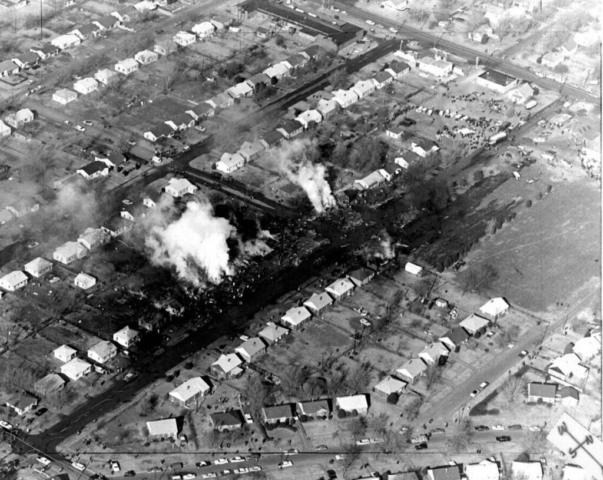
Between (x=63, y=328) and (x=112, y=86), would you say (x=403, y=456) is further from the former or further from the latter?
(x=112, y=86)

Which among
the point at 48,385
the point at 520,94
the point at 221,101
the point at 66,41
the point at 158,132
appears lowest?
the point at 66,41

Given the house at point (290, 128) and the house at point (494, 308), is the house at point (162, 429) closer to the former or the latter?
the house at point (494, 308)

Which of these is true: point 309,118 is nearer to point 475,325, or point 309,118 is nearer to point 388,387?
point 475,325

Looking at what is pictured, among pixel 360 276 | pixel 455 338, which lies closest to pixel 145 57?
pixel 360 276

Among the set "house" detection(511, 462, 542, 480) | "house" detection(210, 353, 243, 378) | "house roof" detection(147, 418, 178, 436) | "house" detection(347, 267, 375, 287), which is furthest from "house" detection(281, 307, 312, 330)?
"house" detection(511, 462, 542, 480)

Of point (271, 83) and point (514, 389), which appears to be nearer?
point (514, 389)

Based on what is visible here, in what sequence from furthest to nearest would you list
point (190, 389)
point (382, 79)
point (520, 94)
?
point (382, 79)
point (520, 94)
point (190, 389)

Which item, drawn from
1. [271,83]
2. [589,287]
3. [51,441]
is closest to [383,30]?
[271,83]

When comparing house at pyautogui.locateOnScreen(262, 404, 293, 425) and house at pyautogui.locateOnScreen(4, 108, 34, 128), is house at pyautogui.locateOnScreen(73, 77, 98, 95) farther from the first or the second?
house at pyautogui.locateOnScreen(262, 404, 293, 425)
